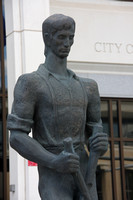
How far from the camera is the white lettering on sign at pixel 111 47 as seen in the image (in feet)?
50.7

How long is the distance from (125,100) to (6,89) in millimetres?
3022

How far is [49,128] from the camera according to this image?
5.18 meters

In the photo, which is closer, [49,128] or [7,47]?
[49,128]

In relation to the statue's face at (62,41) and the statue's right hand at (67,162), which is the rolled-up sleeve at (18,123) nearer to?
the statue's right hand at (67,162)

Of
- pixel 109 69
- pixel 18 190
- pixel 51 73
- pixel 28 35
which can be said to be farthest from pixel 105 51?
pixel 51 73

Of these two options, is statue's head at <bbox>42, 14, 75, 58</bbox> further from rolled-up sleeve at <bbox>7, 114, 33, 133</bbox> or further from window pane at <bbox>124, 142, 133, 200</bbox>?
window pane at <bbox>124, 142, 133, 200</bbox>

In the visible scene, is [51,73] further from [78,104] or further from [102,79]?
[102,79]

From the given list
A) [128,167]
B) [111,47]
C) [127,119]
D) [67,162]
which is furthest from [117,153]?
[67,162]

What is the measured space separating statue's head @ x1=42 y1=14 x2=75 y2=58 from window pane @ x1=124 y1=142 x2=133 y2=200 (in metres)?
10.5

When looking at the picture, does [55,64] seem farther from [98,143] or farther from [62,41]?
[98,143]

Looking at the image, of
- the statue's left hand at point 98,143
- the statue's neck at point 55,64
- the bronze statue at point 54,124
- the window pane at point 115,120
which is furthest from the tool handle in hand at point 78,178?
the window pane at point 115,120

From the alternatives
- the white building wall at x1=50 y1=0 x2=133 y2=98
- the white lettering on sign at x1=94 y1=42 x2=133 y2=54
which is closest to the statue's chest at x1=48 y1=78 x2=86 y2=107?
the white building wall at x1=50 y1=0 x2=133 y2=98

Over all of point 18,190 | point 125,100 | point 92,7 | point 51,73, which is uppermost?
point 92,7

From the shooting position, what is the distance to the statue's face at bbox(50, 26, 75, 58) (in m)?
5.24
